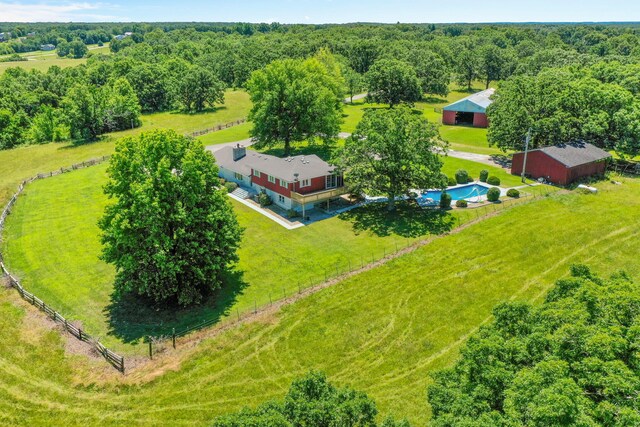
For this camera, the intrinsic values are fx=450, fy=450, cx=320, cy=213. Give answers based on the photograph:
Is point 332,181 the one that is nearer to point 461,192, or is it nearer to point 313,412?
point 461,192

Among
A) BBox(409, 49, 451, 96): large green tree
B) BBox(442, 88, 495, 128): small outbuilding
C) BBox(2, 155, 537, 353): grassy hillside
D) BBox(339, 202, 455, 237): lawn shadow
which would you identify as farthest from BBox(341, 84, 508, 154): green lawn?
BBox(2, 155, 537, 353): grassy hillside

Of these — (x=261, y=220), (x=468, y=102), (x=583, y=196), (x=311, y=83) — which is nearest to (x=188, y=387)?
(x=261, y=220)

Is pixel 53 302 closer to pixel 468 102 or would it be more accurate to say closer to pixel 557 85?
pixel 557 85

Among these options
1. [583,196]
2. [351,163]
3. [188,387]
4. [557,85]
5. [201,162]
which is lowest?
[188,387]

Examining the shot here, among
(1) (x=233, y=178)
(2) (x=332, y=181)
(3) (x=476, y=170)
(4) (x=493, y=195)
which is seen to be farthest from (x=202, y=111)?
(4) (x=493, y=195)

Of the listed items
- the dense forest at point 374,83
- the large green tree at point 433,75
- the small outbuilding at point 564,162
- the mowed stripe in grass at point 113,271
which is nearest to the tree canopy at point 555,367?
the mowed stripe in grass at point 113,271

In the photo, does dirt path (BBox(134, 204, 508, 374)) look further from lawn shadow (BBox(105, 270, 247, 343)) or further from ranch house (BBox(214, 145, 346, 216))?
ranch house (BBox(214, 145, 346, 216))
